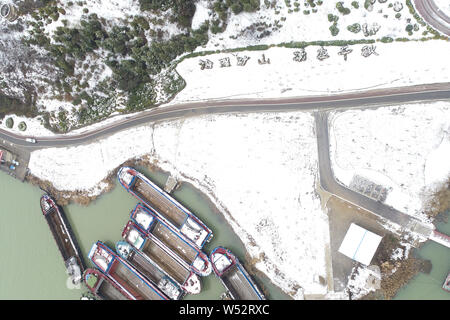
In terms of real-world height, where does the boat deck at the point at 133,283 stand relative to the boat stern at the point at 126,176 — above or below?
below

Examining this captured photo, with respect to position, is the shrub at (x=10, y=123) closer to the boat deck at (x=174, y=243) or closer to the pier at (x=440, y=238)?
the boat deck at (x=174, y=243)

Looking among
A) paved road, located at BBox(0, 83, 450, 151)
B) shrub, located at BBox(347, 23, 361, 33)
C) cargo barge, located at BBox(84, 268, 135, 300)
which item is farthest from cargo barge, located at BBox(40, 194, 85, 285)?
shrub, located at BBox(347, 23, 361, 33)

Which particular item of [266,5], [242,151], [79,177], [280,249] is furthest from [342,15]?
[79,177]

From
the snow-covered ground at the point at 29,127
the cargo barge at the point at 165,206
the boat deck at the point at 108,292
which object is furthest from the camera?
the snow-covered ground at the point at 29,127

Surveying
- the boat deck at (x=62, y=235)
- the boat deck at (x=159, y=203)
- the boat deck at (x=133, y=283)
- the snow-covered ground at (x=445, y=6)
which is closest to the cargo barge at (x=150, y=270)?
the boat deck at (x=133, y=283)

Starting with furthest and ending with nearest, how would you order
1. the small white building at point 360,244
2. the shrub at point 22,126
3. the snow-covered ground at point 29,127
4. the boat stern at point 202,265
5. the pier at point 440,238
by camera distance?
the shrub at point 22,126 < the snow-covered ground at point 29,127 < the boat stern at point 202,265 < the small white building at point 360,244 < the pier at point 440,238

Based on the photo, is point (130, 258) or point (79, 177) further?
point (79, 177)

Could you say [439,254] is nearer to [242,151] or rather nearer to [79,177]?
[242,151]
